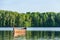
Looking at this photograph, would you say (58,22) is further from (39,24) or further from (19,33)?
(19,33)

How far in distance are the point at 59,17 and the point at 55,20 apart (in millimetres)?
2800

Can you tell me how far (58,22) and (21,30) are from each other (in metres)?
50.4

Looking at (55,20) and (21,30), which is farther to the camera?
(55,20)

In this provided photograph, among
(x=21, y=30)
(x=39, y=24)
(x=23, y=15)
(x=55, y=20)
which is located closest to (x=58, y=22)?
(x=55, y=20)

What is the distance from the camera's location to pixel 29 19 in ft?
360

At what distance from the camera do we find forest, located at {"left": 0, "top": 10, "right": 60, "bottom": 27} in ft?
343

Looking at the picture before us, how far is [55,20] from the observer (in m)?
106

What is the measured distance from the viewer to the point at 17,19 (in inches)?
4227

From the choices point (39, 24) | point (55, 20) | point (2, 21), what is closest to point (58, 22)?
point (55, 20)

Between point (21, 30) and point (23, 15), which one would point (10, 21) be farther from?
point (21, 30)

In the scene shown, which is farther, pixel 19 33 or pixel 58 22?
pixel 58 22

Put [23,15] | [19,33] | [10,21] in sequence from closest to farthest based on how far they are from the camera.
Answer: [19,33] → [10,21] → [23,15]

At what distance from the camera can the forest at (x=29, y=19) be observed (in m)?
105

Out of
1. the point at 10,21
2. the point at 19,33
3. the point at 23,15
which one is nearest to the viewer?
the point at 19,33
